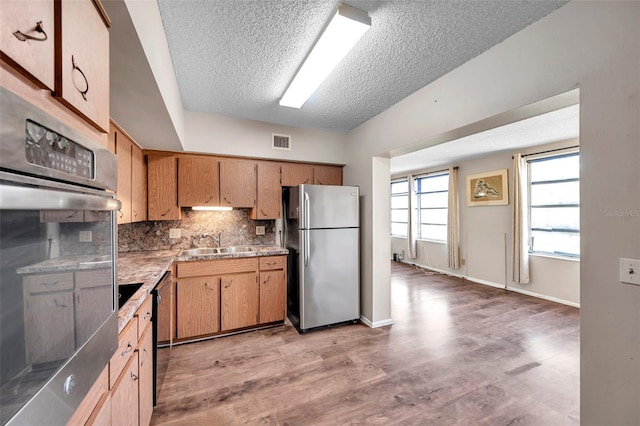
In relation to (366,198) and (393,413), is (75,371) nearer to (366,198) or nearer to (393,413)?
(393,413)

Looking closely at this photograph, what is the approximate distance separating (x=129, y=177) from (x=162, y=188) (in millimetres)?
564

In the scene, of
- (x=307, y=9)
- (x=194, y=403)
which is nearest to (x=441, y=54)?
(x=307, y=9)

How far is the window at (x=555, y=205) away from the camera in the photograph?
12.7 feet

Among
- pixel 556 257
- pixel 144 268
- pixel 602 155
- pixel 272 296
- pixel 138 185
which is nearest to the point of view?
pixel 602 155

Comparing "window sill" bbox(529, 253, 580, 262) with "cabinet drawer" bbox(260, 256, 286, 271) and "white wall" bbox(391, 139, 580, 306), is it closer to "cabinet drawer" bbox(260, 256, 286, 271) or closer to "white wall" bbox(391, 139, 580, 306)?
"white wall" bbox(391, 139, 580, 306)

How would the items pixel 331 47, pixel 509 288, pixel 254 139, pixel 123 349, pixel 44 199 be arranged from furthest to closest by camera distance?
pixel 509 288 < pixel 254 139 < pixel 331 47 < pixel 123 349 < pixel 44 199

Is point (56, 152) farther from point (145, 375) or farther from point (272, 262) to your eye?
point (272, 262)

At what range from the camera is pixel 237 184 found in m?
3.21

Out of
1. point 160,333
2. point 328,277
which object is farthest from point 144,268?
point 328,277

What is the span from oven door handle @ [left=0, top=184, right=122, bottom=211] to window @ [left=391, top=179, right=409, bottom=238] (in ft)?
21.8

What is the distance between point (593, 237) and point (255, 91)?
2.64 m

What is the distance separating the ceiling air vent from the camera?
10.8ft

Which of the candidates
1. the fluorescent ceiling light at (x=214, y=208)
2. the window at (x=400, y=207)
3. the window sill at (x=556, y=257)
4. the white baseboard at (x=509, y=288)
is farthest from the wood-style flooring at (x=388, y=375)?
the window at (x=400, y=207)

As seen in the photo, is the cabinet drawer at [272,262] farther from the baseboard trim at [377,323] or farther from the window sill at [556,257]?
the window sill at [556,257]
